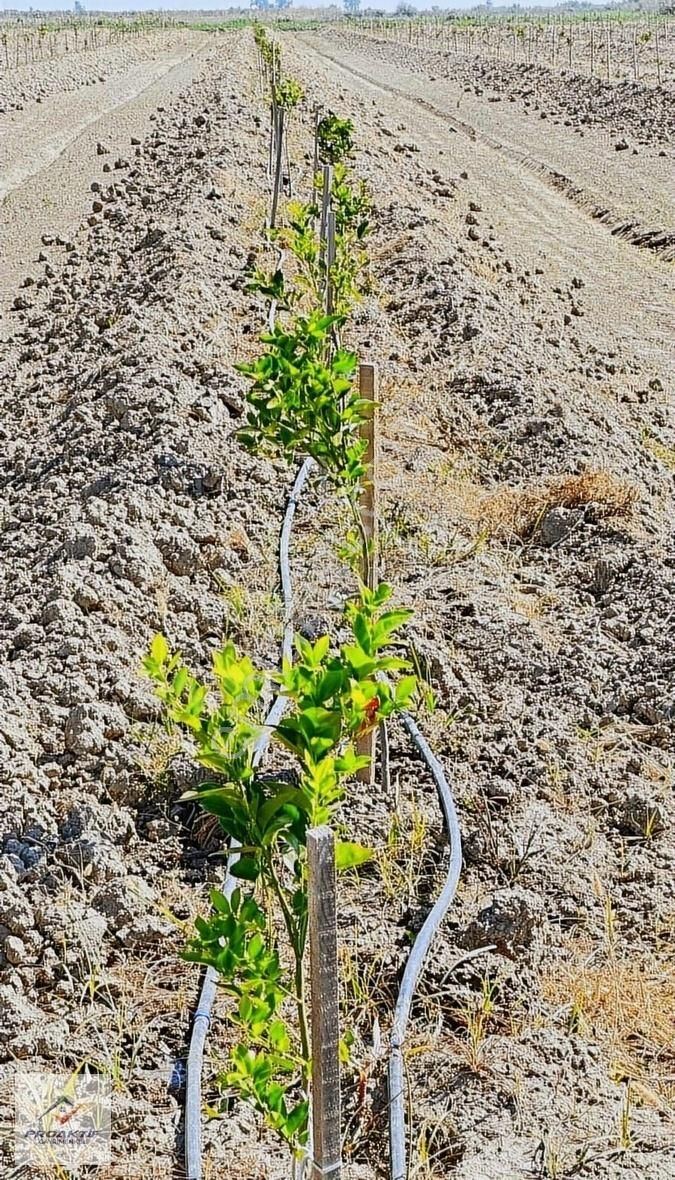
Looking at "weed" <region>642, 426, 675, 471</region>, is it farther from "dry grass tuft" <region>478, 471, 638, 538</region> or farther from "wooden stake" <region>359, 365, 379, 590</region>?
"wooden stake" <region>359, 365, 379, 590</region>

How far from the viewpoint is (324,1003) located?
188 cm

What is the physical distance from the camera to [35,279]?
934 cm

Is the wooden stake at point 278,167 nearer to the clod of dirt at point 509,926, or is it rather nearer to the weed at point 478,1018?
the clod of dirt at point 509,926

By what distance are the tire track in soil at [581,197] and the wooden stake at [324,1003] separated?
32.8 ft

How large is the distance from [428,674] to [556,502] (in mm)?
1507

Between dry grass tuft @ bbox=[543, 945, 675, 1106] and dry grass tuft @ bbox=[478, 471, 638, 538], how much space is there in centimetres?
253

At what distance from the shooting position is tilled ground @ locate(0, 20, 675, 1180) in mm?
2811

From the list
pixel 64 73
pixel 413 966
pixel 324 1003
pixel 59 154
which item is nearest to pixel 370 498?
pixel 413 966

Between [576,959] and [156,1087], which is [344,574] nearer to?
[576,959]

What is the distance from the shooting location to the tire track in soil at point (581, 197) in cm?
1137

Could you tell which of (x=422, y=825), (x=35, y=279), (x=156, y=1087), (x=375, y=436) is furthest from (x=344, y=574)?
(x=35, y=279)

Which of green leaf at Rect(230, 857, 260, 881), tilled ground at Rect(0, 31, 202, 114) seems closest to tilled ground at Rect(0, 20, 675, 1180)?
green leaf at Rect(230, 857, 260, 881)

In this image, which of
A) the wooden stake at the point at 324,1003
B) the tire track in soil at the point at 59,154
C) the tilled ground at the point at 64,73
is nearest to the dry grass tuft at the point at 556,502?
the wooden stake at the point at 324,1003

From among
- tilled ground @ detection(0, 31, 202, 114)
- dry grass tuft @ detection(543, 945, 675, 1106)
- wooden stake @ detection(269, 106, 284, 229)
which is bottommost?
dry grass tuft @ detection(543, 945, 675, 1106)
